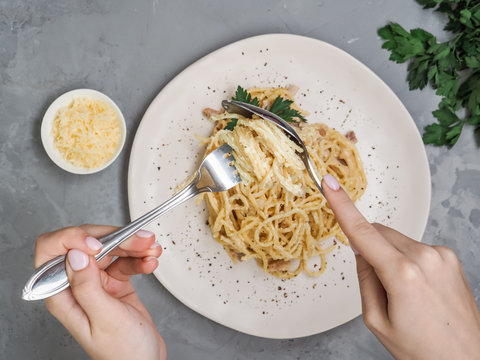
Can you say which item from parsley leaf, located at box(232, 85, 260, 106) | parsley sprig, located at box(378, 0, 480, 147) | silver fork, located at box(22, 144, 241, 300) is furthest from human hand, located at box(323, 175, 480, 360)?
parsley sprig, located at box(378, 0, 480, 147)

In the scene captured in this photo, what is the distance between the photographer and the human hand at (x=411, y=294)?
1.60m

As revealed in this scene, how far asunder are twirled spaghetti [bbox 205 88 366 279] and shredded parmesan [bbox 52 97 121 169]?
622 millimetres

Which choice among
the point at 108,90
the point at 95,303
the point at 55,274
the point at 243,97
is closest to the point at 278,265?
the point at 243,97

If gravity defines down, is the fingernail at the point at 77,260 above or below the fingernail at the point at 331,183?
below

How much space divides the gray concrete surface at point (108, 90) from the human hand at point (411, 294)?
1214 millimetres

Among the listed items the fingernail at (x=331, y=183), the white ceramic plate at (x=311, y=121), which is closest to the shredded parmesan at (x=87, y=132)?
the white ceramic plate at (x=311, y=121)

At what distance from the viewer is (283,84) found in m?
2.71

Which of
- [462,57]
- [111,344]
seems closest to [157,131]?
[111,344]

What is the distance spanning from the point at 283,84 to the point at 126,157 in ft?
3.80

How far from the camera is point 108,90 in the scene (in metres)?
2.78

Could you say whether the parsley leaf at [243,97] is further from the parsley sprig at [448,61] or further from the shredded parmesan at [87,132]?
the parsley sprig at [448,61]

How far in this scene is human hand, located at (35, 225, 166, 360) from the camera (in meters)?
1.66

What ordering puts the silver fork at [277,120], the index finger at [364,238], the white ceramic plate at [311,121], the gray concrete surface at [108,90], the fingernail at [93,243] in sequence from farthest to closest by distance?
the gray concrete surface at [108,90] < the white ceramic plate at [311,121] < the silver fork at [277,120] < the fingernail at [93,243] < the index finger at [364,238]

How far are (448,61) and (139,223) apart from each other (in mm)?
2340
